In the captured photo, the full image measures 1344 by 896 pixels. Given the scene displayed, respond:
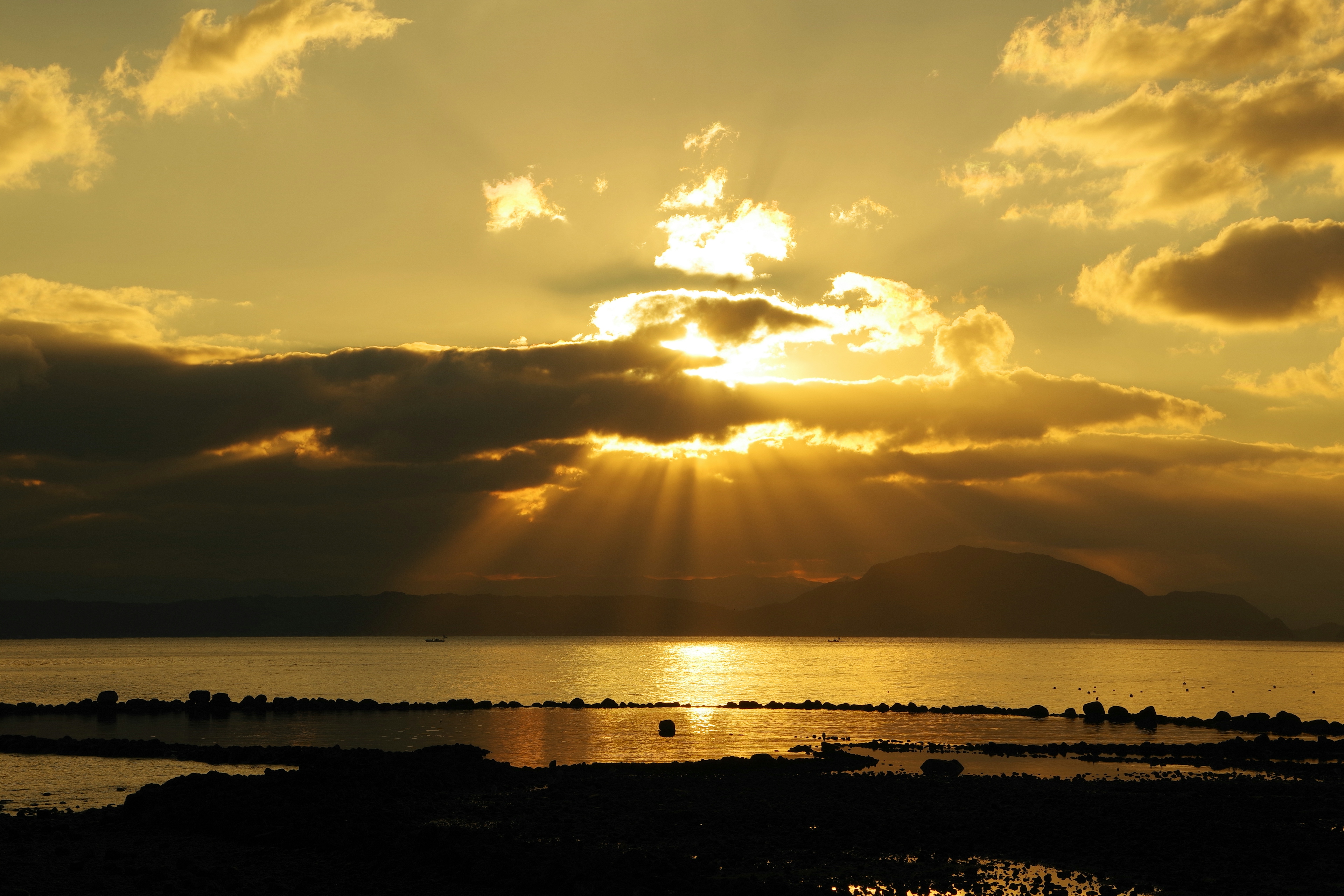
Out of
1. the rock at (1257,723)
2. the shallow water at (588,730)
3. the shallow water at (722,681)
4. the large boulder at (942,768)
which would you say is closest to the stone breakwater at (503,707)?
the rock at (1257,723)

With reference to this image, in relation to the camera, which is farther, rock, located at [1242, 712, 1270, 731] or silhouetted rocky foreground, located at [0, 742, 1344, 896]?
rock, located at [1242, 712, 1270, 731]

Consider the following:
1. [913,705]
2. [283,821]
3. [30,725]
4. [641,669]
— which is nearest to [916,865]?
[283,821]

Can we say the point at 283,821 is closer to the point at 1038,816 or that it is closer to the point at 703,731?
the point at 1038,816

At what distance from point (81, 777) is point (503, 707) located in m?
43.0

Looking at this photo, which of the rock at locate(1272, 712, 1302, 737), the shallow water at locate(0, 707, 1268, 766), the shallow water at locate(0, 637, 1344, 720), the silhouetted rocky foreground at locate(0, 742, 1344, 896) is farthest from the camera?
the shallow water at locate(0, 637, 1344, 720)

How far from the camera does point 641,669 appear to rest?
157 metres

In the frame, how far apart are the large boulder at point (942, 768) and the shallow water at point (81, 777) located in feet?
97.6

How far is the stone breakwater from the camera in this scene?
243 ft

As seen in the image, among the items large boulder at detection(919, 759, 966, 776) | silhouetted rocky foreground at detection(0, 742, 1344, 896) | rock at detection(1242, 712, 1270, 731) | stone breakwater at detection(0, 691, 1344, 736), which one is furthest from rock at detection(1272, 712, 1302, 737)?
large boulder at detection(919, 759, 966, 776)

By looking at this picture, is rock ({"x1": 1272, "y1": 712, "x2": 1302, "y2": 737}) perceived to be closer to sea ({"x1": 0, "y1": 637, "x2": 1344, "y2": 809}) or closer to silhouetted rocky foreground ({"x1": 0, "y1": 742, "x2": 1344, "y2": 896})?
sea ({"x1": 0, "y1": 637, "x2": 1344, "y2": 809})

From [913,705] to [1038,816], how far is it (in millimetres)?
54341

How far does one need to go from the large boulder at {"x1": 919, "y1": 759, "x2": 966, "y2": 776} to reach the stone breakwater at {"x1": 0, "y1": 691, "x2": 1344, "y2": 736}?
113 feet

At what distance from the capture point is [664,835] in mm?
28359

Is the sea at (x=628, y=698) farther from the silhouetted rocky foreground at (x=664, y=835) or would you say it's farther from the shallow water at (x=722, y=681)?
the silhouetted rocky foreground at (x=664, y=835)
